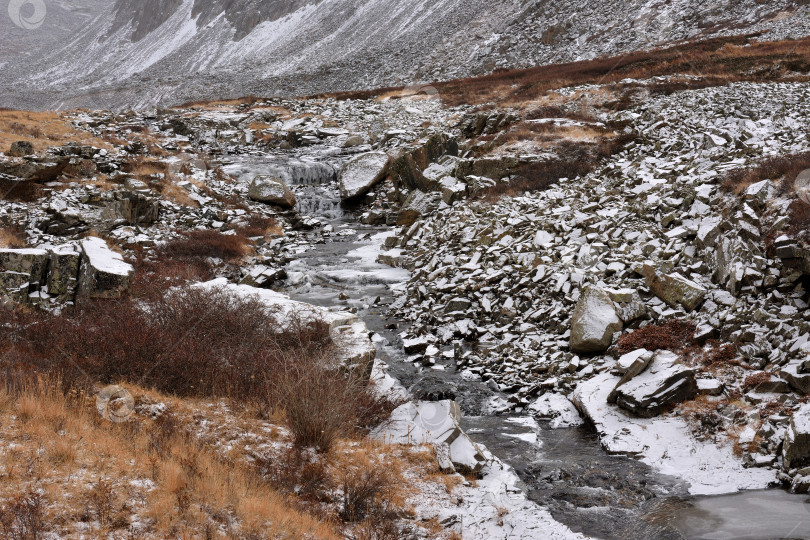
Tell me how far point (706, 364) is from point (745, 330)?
31.4 inches

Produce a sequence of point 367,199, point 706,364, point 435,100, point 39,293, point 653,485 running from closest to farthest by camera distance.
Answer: point 653,485
point 706,364
point 39,293
point 367,199
point 435,100

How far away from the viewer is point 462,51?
160 ft

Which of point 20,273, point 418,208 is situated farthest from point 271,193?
point 20,273

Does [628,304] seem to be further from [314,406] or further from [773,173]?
[314,406]

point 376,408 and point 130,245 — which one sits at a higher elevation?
point 130,245

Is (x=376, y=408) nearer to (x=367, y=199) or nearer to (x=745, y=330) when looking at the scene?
(x=745, y=330)

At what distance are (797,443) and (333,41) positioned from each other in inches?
2667

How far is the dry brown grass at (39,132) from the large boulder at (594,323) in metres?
19.1

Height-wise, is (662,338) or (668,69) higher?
(668,69)

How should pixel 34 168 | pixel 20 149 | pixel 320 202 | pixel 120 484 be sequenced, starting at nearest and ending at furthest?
pixel 120 484 < pixel 34 168 < pixel 20 149 < pixel 320 202

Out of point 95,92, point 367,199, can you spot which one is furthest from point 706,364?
point 95,92

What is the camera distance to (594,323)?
9.25 meters

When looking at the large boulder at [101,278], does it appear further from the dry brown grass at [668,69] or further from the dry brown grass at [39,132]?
the dry brown grass at [668,69]

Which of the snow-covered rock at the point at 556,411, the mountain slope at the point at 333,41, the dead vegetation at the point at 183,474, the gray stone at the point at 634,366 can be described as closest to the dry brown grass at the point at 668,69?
the mountain slope at the point at 333,41
